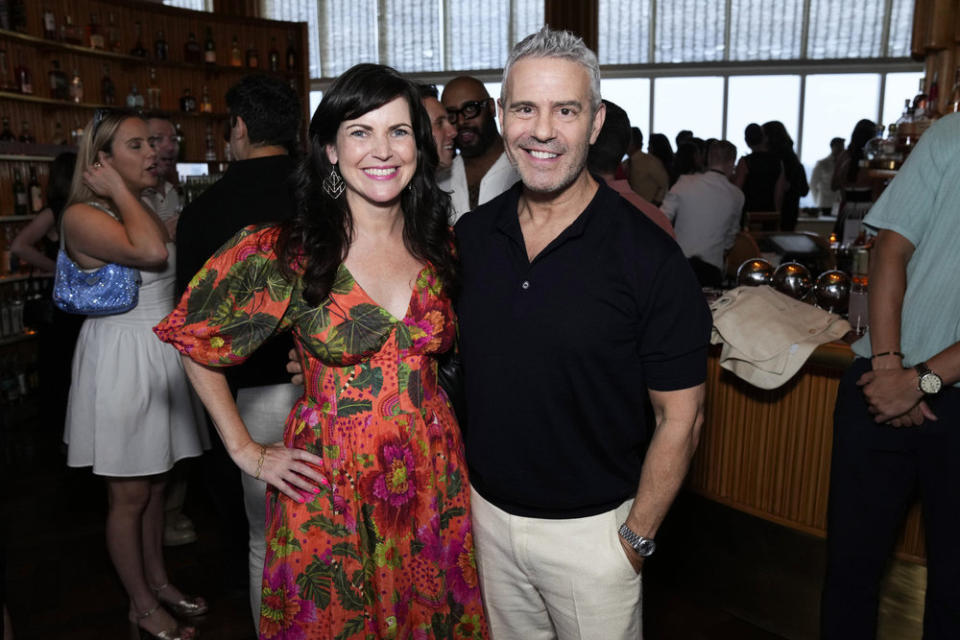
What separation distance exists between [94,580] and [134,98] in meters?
4.46

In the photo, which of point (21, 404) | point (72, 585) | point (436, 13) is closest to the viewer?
point (72, 585)

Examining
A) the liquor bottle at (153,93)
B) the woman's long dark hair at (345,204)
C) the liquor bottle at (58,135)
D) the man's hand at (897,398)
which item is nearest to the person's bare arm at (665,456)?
the woman's long dark hair at (345,204)

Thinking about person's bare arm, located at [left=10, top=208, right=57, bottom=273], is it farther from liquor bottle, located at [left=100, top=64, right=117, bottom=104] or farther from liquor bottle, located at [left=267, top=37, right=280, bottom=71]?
liquor bottle, located at [left=267, top=37, right=280, bottom=71]

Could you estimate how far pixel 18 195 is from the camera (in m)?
5.31

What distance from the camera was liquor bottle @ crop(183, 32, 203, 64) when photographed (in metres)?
6.80

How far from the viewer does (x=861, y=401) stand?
6.42 ft

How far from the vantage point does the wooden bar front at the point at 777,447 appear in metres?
2.42

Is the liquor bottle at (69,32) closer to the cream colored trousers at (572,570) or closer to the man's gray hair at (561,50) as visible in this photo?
the man's gray hair at (561,50)

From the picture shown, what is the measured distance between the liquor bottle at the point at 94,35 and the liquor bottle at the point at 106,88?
0.78 feet

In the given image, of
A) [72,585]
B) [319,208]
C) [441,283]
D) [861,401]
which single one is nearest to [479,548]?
[441,283]

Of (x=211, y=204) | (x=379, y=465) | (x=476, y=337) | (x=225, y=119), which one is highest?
(x=225, y=119)

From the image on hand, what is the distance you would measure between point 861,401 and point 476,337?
3.55ft

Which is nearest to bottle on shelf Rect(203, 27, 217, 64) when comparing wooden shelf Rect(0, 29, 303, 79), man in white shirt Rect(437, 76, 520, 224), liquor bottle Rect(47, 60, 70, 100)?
wooden shelf Rect(0, 29, 303, 79)

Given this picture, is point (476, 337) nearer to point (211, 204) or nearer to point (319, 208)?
point (319, 208)
